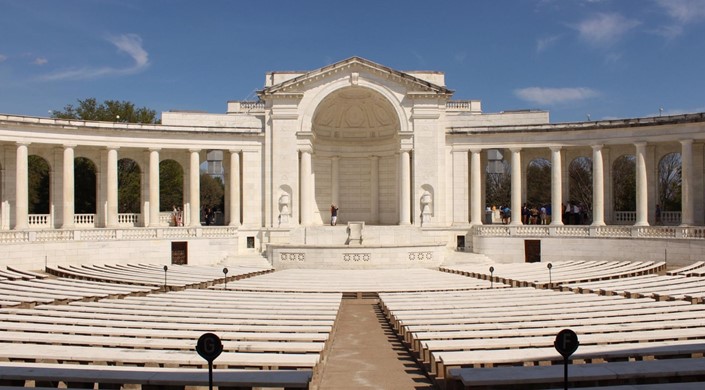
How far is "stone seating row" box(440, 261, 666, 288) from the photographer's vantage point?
3228cm

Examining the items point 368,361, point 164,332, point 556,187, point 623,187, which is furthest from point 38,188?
point 623,187

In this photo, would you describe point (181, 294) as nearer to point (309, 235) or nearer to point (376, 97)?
point (309, 235)

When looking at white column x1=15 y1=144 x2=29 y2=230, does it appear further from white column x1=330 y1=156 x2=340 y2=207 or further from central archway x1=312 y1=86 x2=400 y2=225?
white column x1=330 y1=156 x2=340 y2=207

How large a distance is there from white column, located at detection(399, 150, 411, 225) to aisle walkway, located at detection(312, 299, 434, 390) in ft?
98.9

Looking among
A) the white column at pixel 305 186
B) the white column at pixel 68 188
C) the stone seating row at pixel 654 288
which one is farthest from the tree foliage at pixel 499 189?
the stone seating row at pixel 654 288

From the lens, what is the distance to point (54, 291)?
26344 mm

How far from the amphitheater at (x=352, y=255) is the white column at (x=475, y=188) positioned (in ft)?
0.91

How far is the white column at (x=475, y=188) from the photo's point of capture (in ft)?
183

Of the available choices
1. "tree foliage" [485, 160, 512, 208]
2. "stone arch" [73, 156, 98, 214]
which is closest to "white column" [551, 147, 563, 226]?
"tree foliage" [485, 160, 512, 208]

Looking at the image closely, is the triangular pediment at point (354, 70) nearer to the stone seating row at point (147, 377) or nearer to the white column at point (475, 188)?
the white column at point (475, 188)

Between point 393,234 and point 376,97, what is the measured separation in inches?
558

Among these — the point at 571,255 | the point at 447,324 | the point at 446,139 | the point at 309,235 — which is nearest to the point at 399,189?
the point at 446,139

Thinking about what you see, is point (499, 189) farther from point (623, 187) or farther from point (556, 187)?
point (556, 187)

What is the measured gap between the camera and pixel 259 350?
590 inches
